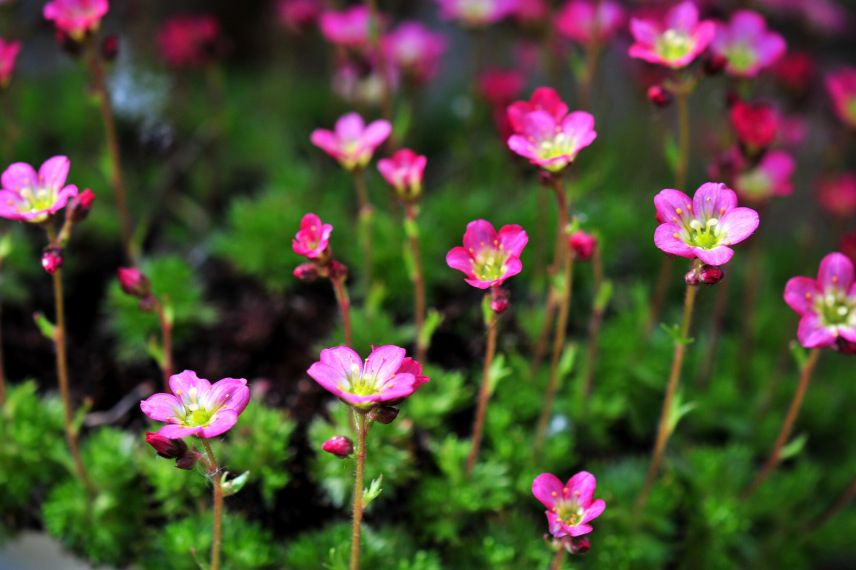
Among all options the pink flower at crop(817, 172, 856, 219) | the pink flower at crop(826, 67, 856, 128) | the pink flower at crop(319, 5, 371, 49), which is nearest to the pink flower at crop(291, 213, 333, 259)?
the pink flower at crop(319, 5, 371, 49)

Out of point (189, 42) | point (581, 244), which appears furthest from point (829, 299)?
point (189, 42)

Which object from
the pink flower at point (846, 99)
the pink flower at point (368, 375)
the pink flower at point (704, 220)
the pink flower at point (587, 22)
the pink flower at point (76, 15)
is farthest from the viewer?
the pink flower at point (587, 22)

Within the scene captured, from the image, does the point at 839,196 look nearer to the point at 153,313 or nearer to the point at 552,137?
the point at 552,137

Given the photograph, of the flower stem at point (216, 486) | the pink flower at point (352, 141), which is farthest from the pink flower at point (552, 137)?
the flower stem at point (216, 486)

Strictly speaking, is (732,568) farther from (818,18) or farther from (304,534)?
(818,18)

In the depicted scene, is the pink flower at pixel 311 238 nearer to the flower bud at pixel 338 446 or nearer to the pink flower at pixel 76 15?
the flower bud at pixel 338 446
